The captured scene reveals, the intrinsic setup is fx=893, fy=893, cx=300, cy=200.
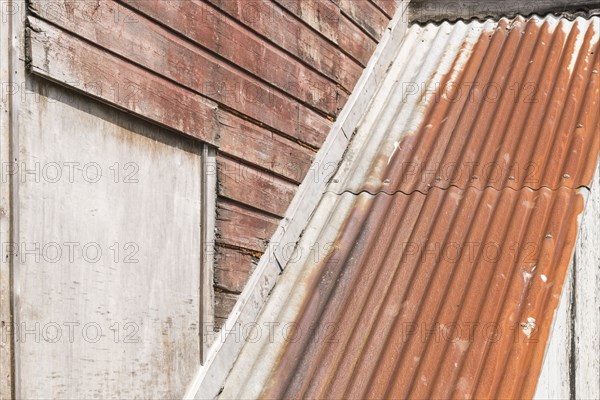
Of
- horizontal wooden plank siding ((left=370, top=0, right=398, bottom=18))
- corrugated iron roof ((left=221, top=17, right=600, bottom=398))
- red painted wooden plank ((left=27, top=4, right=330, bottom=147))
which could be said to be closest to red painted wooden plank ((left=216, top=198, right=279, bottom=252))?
corrugated iron roof ((left=221, top=17, right=600, bottom=398))

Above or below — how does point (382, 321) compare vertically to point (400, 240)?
below

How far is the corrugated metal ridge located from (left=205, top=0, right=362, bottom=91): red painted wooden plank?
33 cm

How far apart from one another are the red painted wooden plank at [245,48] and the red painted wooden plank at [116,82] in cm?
28

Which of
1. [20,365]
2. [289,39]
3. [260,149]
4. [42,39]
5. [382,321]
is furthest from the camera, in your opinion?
[289,39]

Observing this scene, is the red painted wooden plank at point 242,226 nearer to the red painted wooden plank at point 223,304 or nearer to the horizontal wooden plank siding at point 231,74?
the horizontal wooden plank siding at point 231,74

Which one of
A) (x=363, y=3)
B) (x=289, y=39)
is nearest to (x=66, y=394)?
(x=289, y=39)

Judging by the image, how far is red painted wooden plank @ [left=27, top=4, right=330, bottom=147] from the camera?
3.28m

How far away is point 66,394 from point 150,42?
1.42 m

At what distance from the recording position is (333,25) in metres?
5.13

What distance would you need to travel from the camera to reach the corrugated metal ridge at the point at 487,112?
472 cm

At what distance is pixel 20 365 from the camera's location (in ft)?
9.20

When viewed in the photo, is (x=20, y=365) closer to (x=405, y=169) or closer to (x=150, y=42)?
(x=150, y=42)

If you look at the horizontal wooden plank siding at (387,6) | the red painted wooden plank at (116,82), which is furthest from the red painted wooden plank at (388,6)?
the red painted wooden plank at (116,82)

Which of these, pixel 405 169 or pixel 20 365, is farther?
pixel 405 169
